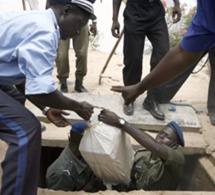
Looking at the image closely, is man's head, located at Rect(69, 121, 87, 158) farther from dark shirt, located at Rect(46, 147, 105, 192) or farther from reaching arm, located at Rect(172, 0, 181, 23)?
reaching arm, located at Rect(172, 0, 181, 23)

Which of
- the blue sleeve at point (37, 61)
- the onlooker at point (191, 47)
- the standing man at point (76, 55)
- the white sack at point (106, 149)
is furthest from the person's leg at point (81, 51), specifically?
the blue sleeve at point (37, 61)

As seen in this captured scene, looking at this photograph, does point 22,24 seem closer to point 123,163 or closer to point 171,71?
point 171,71

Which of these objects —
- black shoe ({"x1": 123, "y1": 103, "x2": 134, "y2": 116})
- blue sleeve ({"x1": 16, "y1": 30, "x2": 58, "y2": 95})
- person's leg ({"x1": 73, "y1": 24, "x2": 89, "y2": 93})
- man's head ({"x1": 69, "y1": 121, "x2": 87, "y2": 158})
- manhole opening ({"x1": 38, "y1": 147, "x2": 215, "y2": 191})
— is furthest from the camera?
person's leg ({"x1": 73, "y1": 24, "x2": 89, "y2": 93})

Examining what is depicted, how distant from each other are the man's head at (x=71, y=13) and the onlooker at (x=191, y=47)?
1.80ft

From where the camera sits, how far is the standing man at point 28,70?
5.44 ft

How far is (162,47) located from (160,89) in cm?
47

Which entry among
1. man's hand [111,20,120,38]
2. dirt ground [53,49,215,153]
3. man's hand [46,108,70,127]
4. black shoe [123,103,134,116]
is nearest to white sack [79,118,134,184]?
man's hand [46,108,70,127]

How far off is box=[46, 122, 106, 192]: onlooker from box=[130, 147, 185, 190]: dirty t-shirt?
0.31 metres

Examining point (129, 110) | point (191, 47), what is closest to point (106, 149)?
point (191, 47)

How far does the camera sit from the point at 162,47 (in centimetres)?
351

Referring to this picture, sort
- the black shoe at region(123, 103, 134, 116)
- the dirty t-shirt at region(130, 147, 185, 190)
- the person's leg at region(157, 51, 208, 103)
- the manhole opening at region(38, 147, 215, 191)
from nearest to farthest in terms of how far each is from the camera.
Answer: the dirty t-shirt at region(130, 147, 185, 190), the manhole opening at region(38, 147, 215, 191), the black shoe at region(123, 103, 134, 116), the person's leg at region(157, 51, 208, 103)

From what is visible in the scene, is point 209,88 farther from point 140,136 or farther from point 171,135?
point 140,136

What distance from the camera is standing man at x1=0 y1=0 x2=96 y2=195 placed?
1659 millimetres

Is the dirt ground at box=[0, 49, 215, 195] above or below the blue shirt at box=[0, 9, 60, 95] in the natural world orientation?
below
